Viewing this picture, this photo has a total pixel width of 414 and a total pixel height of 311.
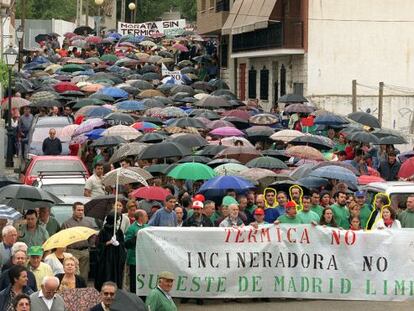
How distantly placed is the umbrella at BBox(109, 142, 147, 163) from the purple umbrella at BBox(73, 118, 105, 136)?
3955 mm

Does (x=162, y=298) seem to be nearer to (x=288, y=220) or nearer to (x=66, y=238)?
(x=66, y=238)

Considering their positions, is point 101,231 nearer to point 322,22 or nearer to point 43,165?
point 43,165

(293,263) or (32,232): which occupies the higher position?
(32,232)

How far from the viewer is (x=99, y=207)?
1861 centimetres

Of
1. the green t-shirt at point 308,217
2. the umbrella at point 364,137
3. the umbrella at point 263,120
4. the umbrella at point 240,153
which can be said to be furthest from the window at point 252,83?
the green t-shirt at point 308,217

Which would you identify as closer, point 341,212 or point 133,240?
point 133,240

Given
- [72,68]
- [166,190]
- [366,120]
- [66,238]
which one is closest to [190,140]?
[366,120]

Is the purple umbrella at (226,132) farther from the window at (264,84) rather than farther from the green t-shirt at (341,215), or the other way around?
the window at (264,84)

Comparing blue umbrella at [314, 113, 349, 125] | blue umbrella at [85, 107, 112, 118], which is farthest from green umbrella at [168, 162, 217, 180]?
blue umbrella at [85, 107, 112, 118]

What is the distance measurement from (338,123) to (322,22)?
46.0ft

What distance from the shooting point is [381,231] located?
Answer: 1662 centimetres

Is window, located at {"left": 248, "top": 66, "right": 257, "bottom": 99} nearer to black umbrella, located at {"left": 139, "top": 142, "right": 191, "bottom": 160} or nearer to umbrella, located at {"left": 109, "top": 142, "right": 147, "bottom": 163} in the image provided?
umbrella, located at {"left": 109, "top": 142, "right": 147, "bottom": 163}

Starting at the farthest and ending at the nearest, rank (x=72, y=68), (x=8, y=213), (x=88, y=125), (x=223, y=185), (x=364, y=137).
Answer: (x=72, y=68)
(x=88, y=125)
(x=364, y=137)
(x=223, y=185)
(x=8, y=213)

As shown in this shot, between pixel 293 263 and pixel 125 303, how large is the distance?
16.0ft
